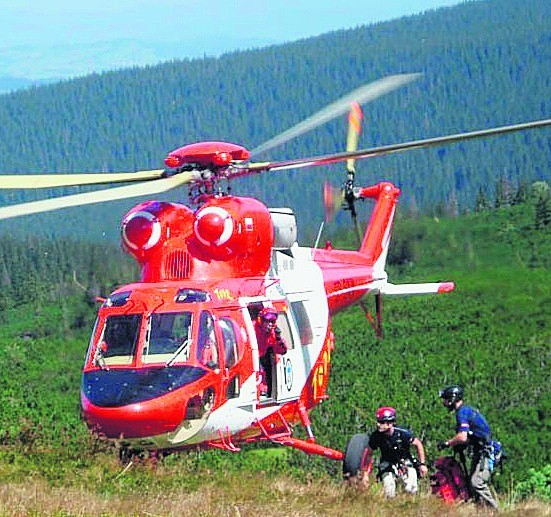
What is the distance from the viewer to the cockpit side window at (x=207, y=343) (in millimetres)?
17312

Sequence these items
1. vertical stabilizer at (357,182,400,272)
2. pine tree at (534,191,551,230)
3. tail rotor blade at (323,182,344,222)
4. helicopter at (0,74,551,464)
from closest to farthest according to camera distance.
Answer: helicopter at (0,74,551,464), tail rotor blade at (323,182,344,222), vertical stabilizer at (357,182,400,272), pine tree at (534,191,551,230)

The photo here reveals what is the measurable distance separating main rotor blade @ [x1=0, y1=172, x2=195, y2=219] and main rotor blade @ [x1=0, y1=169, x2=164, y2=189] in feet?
1.77

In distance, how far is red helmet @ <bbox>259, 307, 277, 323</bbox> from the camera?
1850 cm

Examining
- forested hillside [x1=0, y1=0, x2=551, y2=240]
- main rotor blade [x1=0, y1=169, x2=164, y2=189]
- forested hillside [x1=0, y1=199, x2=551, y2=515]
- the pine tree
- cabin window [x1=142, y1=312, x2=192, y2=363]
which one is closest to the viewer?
main rotor blade [x1=0, y1=169, x2=164, y2=189]

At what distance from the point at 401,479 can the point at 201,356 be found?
273 centimetres

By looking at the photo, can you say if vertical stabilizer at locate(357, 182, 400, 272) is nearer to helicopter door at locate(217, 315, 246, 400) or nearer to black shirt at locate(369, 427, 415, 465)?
helicopter door at locate(217, 315, 246, 400)

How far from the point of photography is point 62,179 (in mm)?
16828

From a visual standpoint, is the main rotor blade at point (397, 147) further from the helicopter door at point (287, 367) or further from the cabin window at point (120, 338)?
the cabin window at point (120, 338)

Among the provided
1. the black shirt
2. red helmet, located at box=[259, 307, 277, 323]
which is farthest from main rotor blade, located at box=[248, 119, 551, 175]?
the black shirt

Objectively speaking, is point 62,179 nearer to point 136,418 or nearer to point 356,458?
point 136,418

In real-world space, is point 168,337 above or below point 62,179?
below

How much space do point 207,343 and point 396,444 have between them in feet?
8.13

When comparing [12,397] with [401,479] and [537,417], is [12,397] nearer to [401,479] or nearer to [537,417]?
[537,417]

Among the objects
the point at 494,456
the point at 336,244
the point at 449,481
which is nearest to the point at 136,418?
the point at 449,481
